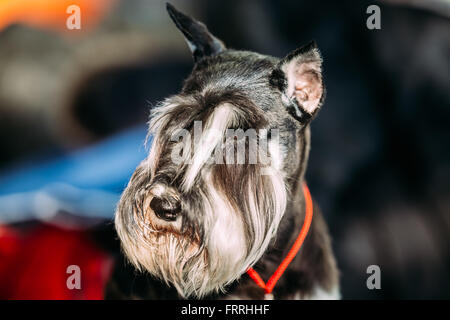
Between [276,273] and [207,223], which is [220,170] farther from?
[276,273]

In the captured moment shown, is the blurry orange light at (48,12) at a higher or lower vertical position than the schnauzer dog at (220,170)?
higher

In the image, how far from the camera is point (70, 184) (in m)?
2.43

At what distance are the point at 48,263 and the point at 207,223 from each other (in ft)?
4.18

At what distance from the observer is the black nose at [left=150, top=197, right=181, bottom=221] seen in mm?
1408

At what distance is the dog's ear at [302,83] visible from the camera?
1598 mm

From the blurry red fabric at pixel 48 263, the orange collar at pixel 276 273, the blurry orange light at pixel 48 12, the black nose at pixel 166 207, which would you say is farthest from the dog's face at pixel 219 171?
the blurry orange light at pixel 48 12

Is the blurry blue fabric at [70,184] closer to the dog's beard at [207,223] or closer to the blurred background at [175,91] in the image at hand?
the blurred background at [175,91]

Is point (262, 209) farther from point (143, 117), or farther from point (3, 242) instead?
point (3, 242)

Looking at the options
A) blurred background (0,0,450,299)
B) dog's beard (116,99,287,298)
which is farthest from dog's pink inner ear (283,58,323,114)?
blurred background (0,0,450,299)

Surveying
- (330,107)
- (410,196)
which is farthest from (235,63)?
(410,196)

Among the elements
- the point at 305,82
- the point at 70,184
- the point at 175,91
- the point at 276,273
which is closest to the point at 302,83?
the point at 305,82

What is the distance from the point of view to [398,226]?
9.20 ft

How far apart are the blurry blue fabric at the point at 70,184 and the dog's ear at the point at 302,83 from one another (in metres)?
1.06

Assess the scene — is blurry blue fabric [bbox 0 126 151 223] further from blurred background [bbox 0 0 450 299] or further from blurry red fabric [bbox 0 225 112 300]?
blurry red fabric [bbox 0 225 112 300]
